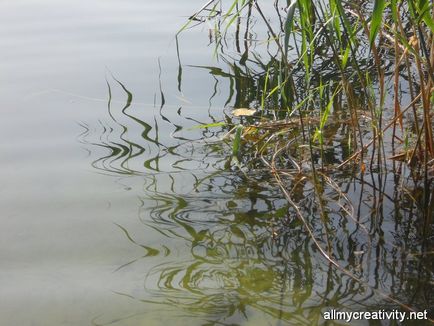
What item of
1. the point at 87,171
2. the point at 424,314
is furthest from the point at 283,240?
the point at 87,171

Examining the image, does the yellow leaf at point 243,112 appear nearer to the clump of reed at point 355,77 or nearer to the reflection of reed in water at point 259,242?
the clump of reed at point 355,77

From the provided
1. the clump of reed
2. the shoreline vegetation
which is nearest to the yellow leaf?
the shoreline vegetation

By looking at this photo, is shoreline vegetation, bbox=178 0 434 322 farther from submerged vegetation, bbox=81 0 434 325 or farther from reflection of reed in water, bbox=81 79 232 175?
reflection of reed in water, bbox=81 79 232 175

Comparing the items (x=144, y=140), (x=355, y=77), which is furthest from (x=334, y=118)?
(x=144, y=140)

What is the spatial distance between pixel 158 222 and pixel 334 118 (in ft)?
3.59

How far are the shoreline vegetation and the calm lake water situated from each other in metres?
0.05

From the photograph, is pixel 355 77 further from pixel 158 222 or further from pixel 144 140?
pixel 158 222

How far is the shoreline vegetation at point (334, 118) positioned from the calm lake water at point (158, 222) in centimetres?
5

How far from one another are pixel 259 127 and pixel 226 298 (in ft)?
3.10

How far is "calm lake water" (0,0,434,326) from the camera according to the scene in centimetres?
176

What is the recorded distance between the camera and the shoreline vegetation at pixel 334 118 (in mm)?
1898

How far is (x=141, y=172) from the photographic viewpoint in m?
2.46

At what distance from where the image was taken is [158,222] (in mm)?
2139

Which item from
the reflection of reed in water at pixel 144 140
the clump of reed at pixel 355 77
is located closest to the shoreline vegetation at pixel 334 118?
the clump of reed at pixel 355 77
